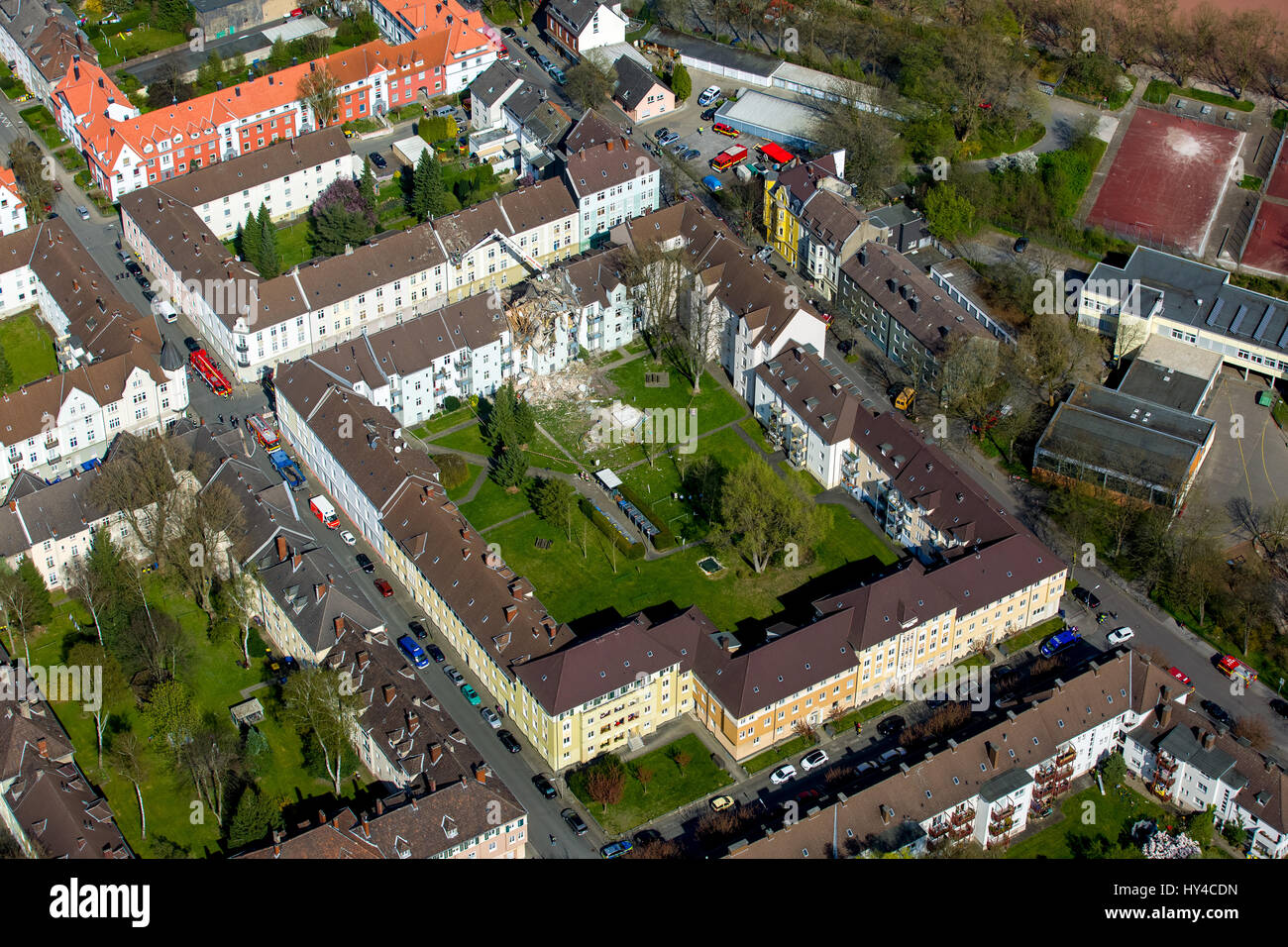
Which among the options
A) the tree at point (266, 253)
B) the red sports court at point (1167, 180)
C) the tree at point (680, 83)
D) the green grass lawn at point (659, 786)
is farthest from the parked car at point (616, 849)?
the tree at point (680, 83)

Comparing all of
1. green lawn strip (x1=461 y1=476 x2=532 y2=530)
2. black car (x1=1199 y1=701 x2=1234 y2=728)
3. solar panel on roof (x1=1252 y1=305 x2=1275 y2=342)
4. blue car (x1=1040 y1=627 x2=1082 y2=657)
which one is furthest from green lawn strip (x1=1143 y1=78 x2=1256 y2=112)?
green lawn strip (x1=461 y1=476 x2=532 y2=530)

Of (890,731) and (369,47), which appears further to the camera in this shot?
(369,47)

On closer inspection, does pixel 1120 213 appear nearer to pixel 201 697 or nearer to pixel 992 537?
pixel 992 537

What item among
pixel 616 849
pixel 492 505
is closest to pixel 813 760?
pixel 616 849

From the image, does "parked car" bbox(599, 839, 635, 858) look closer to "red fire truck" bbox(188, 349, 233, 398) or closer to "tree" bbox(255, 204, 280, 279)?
"red fire truck" bbox(188, 349, 233, 398)

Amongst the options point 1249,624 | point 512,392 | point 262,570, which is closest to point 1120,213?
point 1249,624

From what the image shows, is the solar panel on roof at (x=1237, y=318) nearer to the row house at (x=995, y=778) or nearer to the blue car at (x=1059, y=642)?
the blue car at (x=1059, y=642)

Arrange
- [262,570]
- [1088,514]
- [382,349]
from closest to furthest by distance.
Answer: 1. [262,570]
2. [1088,514]
3. [382,349]

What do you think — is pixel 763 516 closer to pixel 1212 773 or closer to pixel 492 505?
pixel 492 505
